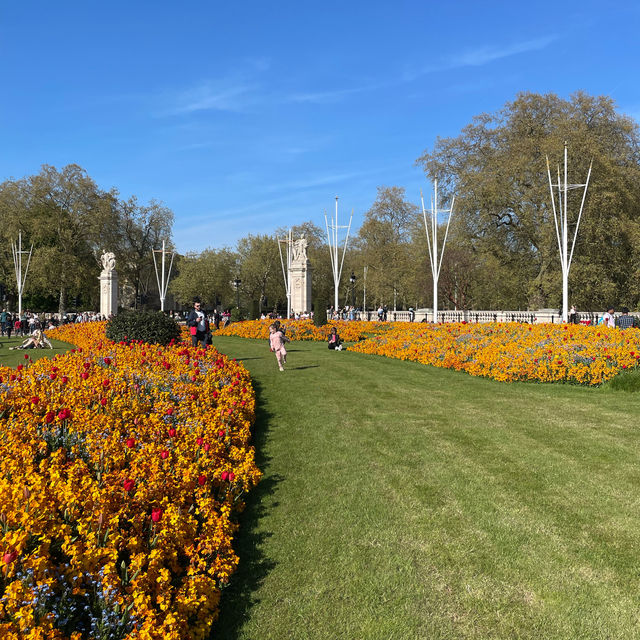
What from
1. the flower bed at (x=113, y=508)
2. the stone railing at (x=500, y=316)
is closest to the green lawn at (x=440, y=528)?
the flower bed at (x=113, y=508)

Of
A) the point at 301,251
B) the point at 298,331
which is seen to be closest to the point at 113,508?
the point at 298,331

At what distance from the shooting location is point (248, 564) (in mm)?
3662

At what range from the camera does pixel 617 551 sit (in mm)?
3715

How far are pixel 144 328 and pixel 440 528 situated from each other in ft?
33.8

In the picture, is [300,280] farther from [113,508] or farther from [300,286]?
[113,508]

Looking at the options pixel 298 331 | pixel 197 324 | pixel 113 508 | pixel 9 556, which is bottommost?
pixel 113 508

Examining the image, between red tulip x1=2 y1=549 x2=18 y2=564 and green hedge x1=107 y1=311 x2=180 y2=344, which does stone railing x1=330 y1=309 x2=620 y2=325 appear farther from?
red tulip x1=2 y1=549 x2=18 y2=564

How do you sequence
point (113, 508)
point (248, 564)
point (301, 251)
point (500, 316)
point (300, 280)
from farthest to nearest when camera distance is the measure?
point (301, 251)
point (300, 280)
point (500, 316)
point (248, 564)
point (113, 508)

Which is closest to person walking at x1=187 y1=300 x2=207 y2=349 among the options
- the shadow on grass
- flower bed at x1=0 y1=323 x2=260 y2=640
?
flower bed at x1=0 y1=323 x2=260 y2=640

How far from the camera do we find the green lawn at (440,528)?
3018 mm

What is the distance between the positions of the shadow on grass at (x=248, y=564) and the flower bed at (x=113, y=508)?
0.39 ft

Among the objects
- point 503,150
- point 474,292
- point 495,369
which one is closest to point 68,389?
point 495,369

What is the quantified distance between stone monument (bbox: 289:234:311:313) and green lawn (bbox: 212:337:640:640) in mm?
28407

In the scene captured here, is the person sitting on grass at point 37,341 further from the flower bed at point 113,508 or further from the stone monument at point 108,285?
the stone monument at point 108,285
